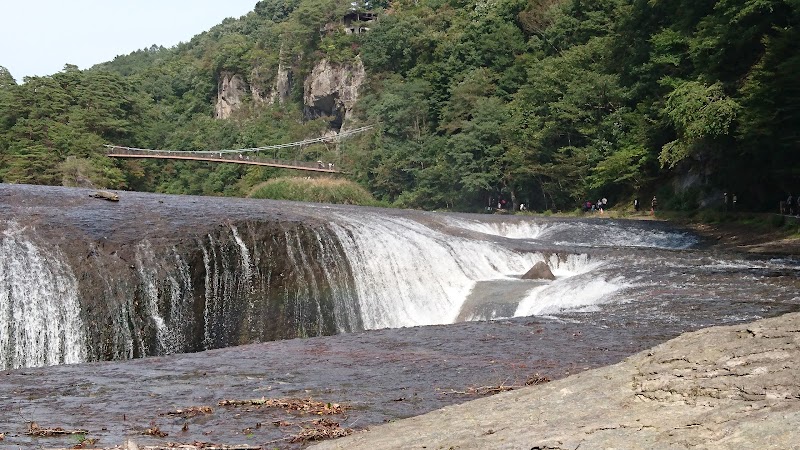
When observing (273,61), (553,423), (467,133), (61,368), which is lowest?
(61,368)

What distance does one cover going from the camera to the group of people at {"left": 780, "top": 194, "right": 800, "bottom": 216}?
1340 inches

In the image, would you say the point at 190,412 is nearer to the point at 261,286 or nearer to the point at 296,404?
the point at 296,404

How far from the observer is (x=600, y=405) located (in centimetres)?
499

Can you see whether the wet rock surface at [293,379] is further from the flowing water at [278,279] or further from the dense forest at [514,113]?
the dense forest at [514,113]

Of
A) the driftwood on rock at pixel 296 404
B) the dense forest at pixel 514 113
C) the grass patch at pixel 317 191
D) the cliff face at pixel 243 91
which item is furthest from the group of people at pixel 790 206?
the cliff face at pixel 243 91

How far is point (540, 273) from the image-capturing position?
75.3 feet

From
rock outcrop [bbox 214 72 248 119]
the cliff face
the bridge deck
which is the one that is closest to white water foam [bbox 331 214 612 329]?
the bridge deck

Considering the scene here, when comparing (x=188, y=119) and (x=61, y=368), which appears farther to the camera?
(x=188, y=119)

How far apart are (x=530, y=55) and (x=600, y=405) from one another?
66.9m

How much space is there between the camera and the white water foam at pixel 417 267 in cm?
2156

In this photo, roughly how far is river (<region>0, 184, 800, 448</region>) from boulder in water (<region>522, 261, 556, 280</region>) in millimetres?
590

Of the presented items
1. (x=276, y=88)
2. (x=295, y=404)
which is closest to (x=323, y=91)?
(x=276, y=88)

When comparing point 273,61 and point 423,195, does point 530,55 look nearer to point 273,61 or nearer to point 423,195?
point 423,195

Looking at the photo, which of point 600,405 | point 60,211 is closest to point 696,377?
point 600,405
